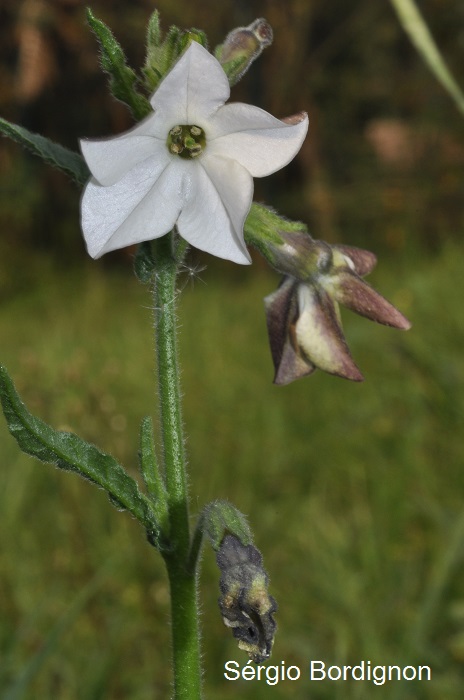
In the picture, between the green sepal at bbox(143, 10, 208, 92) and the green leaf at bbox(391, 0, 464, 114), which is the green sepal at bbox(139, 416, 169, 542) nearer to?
the green sepal at bbox(143, 10, 208, 92)

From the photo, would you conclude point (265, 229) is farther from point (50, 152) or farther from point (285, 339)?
point (50, 152)

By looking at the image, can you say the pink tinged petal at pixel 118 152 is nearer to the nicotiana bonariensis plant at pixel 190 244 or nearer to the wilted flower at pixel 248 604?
the nicotiana bonariensis plant at pixel 190 244

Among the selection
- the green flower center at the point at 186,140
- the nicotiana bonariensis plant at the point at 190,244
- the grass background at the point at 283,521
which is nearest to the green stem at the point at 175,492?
the nicotiana bonariensis plant at the point at 190,244

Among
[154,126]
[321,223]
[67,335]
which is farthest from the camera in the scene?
[321,223]

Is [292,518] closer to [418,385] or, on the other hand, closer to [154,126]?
[418,385]

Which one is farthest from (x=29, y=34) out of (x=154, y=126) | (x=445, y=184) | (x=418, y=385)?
(x=154, y=126)

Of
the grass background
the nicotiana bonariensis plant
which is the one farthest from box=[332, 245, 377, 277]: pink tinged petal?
the grass background
